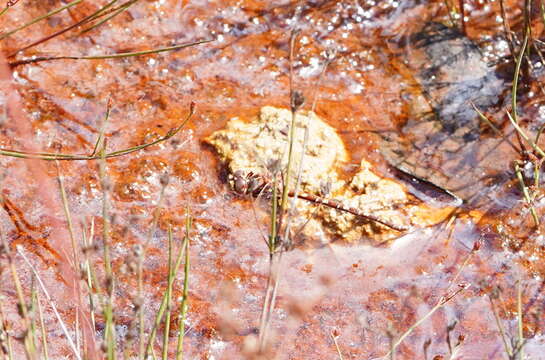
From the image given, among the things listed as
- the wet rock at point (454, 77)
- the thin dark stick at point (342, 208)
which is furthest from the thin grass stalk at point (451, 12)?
the thin dark stick at point (342, 208)

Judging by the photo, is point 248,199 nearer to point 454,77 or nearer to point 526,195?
point 526,195

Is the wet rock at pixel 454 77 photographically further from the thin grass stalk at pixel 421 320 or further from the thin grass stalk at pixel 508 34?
the thin grass stalk at pixel 421 320

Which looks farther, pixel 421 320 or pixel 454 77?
pixel 454 77

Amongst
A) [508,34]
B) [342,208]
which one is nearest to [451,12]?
[508,34]

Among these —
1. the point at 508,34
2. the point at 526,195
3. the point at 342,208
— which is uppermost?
the point at 508,34

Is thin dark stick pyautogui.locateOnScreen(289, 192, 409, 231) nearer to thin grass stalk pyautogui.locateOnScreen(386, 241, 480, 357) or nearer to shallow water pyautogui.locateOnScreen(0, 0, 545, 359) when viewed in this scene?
shallow water pyautogui.locateOnScreen(0, 0, 545, 359)
